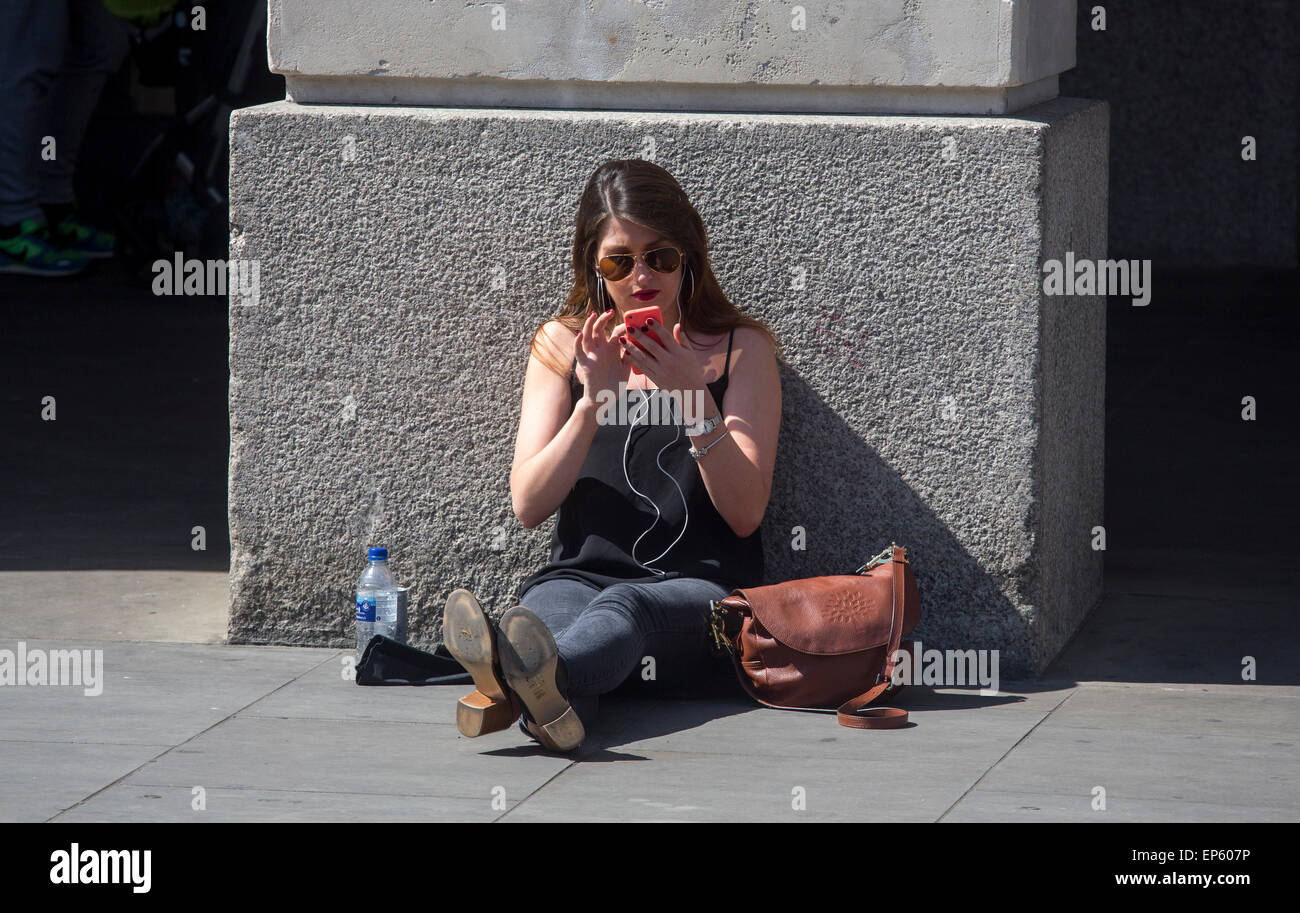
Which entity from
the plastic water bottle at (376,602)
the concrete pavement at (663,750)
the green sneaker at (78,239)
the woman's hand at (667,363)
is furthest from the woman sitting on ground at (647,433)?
the green sneaker at (78,239)

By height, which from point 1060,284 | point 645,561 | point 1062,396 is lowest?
point 645,561

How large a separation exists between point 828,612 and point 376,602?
1190 mm

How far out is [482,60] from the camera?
4617 millimetres

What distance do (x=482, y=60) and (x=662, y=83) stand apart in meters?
0.45

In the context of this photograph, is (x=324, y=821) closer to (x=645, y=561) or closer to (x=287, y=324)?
(x=645, y=561)

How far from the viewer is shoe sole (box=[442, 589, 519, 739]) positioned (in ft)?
12.6

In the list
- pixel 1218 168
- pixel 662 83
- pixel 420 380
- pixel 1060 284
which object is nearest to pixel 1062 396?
pixel 1060 284

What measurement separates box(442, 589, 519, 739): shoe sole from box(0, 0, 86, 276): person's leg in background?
730 cm

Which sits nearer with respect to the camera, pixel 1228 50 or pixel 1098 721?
pixel 1098 721

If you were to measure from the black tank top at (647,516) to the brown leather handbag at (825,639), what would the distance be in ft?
0.57

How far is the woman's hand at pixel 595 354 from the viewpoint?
166 inches

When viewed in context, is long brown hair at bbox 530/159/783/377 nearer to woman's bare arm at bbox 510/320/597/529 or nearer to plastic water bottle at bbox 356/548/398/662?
woman's bare arm at bbox 510/320/597/529

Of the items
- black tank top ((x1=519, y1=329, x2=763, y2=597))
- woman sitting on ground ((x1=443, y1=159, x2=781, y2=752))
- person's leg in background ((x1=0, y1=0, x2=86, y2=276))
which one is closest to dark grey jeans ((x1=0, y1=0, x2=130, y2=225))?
person's leg in background ((x1=0, y1=0, x2=86, y2=276))

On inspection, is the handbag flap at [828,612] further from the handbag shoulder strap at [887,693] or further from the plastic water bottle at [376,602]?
the plastic water bottle at [376,602]
